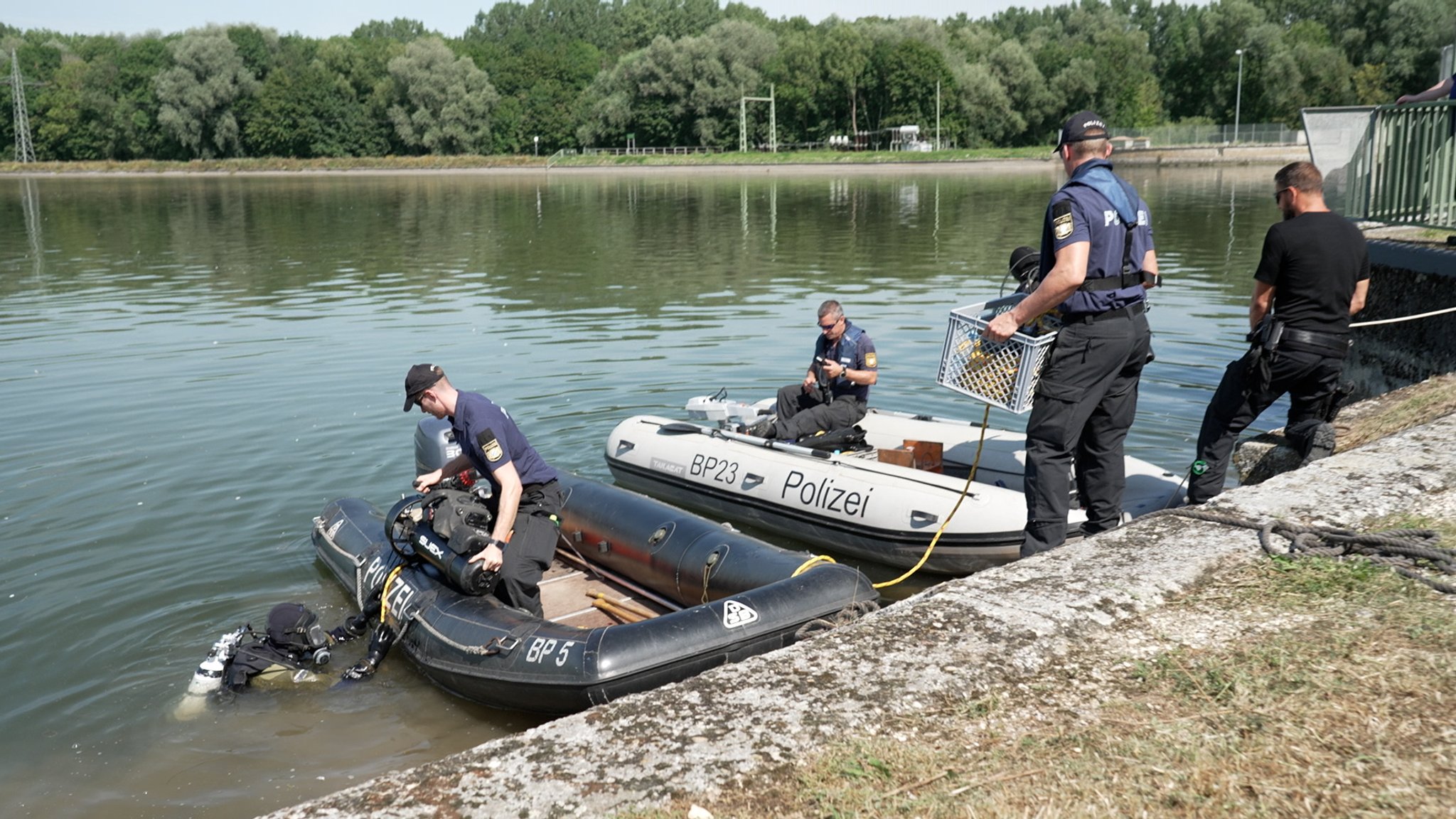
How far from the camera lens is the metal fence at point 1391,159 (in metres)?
8.59

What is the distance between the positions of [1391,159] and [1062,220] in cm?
592

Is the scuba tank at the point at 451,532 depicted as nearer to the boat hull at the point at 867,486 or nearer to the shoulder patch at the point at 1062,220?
the boat hull at the point at 867,486

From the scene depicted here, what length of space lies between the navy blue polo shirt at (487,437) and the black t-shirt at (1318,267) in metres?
3.99

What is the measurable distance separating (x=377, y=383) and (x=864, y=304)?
7.66 meters

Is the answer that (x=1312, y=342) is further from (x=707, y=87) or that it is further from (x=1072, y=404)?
(x=707, y=87)

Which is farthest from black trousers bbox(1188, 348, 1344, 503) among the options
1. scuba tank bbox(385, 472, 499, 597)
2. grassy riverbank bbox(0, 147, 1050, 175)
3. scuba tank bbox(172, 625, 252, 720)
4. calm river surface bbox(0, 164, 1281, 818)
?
grassy riverbank bbox(0, 147, 1050, 175)

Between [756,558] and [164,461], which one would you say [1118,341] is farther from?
[164,461]

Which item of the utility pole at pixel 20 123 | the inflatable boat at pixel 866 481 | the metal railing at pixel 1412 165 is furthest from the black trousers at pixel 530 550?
the utility pole at pixel 20 123

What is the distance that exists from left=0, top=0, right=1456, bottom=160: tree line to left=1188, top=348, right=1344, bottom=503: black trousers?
69.0m

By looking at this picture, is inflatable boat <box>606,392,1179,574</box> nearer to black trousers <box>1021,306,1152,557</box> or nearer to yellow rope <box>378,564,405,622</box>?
black trousers <box>1021,306,1152,557</box>

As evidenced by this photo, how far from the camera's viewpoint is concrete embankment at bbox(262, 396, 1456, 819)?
3.01 meters

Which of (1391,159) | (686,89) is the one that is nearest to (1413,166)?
(1391,159)

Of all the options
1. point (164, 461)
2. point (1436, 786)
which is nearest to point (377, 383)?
point (164, 461)

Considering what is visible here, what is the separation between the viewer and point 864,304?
57.4 feet
